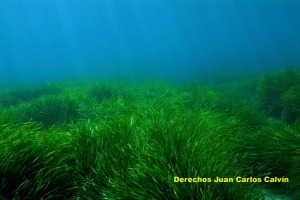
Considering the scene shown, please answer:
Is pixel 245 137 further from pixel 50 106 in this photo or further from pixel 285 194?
pixel 50 106

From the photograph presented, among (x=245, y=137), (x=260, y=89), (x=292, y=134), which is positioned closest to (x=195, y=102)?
(x=260, y=89)

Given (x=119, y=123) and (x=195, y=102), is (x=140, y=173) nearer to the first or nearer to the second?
(x=119, y=123)

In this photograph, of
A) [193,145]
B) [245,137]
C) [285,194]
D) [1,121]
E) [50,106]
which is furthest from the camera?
[50,106]

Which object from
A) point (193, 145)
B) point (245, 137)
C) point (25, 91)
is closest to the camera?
point (193, 145)

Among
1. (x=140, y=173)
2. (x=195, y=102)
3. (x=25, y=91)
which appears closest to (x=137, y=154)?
(x=140, y=173)

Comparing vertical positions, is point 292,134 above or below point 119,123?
below

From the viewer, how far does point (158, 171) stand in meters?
1.97

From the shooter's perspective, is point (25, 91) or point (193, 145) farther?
point (25, 91)

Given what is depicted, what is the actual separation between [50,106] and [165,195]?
5.18 metres

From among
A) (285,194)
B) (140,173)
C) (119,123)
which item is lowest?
(285,194)

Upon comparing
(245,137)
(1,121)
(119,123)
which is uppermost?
(1,121)

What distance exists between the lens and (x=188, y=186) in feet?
6.07

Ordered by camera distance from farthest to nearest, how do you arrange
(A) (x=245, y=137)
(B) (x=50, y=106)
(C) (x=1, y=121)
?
(B) (x=50, y=106), (A) (x=245, y=137), (C) (x=1, y=121)

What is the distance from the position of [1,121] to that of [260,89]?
668 centimetres
